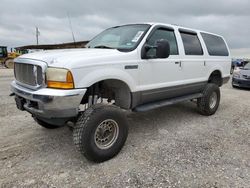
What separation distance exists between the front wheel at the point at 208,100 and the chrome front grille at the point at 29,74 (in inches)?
152

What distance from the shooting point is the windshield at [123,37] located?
365 centimetres

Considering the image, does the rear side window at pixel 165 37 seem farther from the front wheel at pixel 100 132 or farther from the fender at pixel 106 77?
the front wheel at pixel 100 132

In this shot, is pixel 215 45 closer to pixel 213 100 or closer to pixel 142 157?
pixel 213 100

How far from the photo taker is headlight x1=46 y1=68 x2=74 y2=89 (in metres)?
2.74

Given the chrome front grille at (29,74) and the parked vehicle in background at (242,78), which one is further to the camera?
the parked vehicle in background at (242,78)

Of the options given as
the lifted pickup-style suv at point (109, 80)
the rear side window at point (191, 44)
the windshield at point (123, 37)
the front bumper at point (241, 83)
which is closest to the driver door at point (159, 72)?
the lifted pickup-style suv at point (109, 80)


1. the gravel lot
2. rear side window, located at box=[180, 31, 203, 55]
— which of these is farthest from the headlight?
rear side window, located at box=[180, 31, 203, 55]

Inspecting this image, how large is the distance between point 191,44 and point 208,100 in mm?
1424

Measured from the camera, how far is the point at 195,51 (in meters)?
4.96

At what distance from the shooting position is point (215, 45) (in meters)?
5.82

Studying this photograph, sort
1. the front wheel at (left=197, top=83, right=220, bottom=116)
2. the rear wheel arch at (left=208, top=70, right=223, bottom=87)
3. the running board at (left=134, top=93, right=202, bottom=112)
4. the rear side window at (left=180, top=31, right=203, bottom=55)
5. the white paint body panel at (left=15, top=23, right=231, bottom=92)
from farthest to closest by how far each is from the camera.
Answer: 1. the rear wheel arch at (left=208, top=70, right=223, bottom=87)
2. the front wheel at (left=197, top=83, right=220, bottom=116)
3. the rear side window at (left=180, top=31, right=203, bottom=55)
4. the running board at (left=134, top=93, right=202, bottom=112)
5. the white paint body panel at (left=15, top=23, right=231, bottom=92)

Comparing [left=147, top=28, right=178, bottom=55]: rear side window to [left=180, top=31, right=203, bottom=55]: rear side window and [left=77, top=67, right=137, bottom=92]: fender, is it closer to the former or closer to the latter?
[left=180, top=31, right=203, bottom=55]: rear side window

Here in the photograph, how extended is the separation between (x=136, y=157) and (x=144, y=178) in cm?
56

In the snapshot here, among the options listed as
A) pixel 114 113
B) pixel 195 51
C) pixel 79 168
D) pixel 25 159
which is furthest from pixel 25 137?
pixel 195 51
